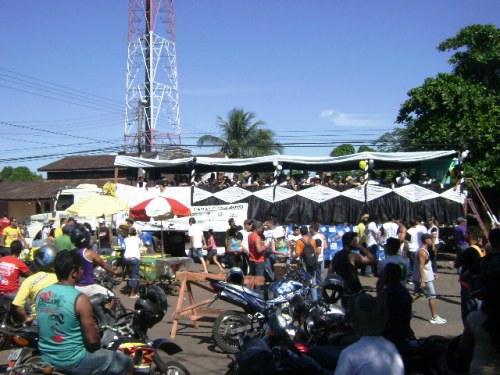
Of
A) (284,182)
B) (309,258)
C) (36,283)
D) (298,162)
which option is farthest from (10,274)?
(298,162)

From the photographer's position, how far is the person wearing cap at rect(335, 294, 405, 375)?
11.0 feet

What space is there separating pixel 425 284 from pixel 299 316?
13.1 feet

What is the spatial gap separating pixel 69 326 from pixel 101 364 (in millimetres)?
449

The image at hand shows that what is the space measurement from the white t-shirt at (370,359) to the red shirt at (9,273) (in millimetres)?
6986

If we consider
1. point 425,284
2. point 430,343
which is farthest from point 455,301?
point 430,343

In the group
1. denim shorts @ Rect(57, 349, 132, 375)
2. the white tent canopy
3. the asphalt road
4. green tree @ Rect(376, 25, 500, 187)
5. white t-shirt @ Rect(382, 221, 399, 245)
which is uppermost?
green tree @ Rect(376, 25, 500, 187)

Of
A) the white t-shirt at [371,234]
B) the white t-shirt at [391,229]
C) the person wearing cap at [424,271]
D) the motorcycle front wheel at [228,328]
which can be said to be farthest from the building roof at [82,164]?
the motorcycle front wheel at [228,328]

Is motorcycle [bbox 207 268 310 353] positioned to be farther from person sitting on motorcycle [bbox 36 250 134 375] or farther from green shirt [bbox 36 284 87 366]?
green shirt [bbox 36 284 87 366]

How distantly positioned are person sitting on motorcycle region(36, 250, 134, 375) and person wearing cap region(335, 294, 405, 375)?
212 cm

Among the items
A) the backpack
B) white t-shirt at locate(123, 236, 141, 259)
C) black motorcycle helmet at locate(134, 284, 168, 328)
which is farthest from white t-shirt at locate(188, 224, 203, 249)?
black motorcycle helmet at locate(134, 284, 168, 328)

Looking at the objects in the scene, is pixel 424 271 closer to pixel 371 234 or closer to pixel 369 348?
pixel 371 234

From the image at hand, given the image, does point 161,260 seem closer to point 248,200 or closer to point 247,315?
point 247,315

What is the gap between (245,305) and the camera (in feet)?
27.0

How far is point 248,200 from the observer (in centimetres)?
2106
